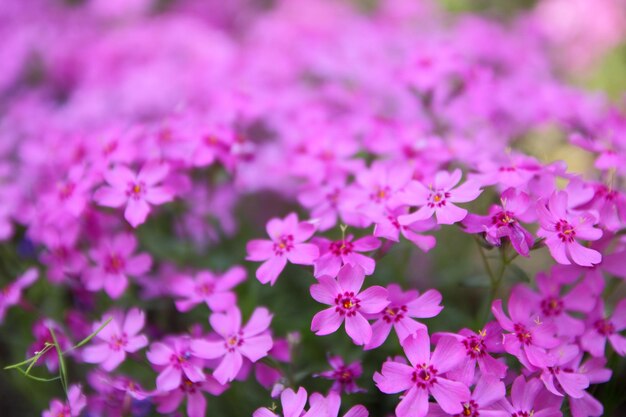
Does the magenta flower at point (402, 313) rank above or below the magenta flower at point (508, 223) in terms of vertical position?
below

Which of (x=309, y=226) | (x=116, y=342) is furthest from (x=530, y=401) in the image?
(x=116, y=342)

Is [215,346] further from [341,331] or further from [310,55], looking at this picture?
[310,55]

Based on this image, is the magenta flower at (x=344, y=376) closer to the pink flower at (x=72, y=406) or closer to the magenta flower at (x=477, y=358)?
the magenta flower at (x=477, y=358)

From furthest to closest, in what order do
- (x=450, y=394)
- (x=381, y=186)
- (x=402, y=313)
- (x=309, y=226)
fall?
(x=381, y=186) → (x=309, y=226) → (x=402, y=313) → (x=450, y=394)

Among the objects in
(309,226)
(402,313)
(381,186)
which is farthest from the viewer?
(381,186)

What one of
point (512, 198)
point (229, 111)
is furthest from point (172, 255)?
point (512, 198)

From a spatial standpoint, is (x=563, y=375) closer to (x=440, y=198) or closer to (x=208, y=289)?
(x=440, y=198)

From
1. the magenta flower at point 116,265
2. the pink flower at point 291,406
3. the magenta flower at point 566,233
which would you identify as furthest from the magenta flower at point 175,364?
the magenta flower at point 566,233
